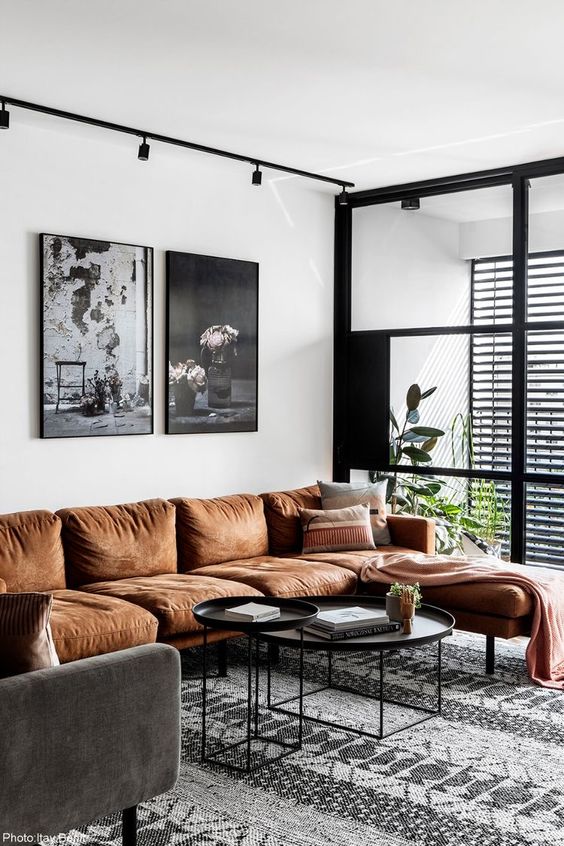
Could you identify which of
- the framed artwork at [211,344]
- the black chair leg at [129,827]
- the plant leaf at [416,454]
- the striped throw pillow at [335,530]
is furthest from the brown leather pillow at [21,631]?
the plant leaf at [416,454]

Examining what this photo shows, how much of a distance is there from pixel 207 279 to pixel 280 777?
10.9 ft

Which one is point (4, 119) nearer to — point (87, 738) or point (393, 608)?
point (393, 608)

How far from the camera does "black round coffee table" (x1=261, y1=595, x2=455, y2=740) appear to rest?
142 inches

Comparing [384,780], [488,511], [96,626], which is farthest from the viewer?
[488,511]

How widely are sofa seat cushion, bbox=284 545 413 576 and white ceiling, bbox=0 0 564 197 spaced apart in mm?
2371

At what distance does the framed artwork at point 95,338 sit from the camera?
16.1 ft

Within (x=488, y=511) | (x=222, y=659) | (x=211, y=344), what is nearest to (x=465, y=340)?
(x=488, y=511)

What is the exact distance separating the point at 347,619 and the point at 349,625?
4 cm

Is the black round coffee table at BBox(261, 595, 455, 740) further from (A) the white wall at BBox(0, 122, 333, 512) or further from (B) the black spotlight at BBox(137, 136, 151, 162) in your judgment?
(B) the black spotlight at BBox(137, 136, 151, 162)

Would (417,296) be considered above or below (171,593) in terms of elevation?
above

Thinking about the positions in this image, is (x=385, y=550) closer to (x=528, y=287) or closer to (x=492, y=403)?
(x=492, y=403)

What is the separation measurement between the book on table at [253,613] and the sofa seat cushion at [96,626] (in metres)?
0.60

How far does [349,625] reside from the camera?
3754 mm

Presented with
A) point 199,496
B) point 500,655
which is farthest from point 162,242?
point 500,655
